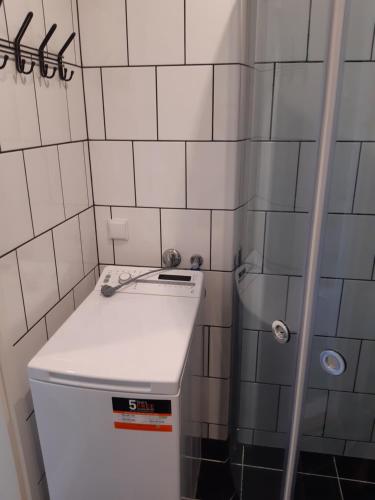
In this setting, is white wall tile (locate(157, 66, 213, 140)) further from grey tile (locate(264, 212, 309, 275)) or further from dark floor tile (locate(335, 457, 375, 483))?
dark floor tile (locate(335, 457, 375, 483))

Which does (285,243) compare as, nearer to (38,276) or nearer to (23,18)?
(38,276)

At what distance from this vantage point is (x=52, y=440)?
89 centimetres

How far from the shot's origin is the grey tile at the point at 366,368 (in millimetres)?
1112

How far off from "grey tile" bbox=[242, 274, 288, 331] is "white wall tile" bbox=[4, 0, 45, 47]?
83 centimetres

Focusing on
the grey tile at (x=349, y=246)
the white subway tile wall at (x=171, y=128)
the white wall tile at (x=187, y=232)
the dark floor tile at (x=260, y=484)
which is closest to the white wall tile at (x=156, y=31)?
the white subway tile wall at (x=171, y=128)

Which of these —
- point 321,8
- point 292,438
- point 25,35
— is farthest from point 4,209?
point 292,438

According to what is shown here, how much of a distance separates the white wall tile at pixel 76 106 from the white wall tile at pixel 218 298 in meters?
0.62

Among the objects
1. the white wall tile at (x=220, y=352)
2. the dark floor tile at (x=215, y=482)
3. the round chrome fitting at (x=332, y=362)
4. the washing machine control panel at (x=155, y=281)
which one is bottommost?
the dark floor tile at (x=215, y=482)

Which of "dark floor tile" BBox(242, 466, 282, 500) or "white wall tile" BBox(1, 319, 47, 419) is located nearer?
"white wall tile" BBox(1, 319, 47, 419)

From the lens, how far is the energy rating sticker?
2.66ft

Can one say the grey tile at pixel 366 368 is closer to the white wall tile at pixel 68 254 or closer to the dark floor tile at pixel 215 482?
the dark floor tile at pixel 215 482

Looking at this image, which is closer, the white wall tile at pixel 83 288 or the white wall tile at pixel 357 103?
the white wall tile at pixel 357 103

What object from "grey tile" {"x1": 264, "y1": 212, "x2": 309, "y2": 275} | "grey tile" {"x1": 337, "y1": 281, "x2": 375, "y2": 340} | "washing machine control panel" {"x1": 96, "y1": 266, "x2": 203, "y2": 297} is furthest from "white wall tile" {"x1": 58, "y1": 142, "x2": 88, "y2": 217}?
"grey tile" {"x1": 337, "y1": 281, "x2": 375, "y2": 340}

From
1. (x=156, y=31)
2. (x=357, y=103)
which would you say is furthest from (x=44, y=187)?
(x=357, y=103)
